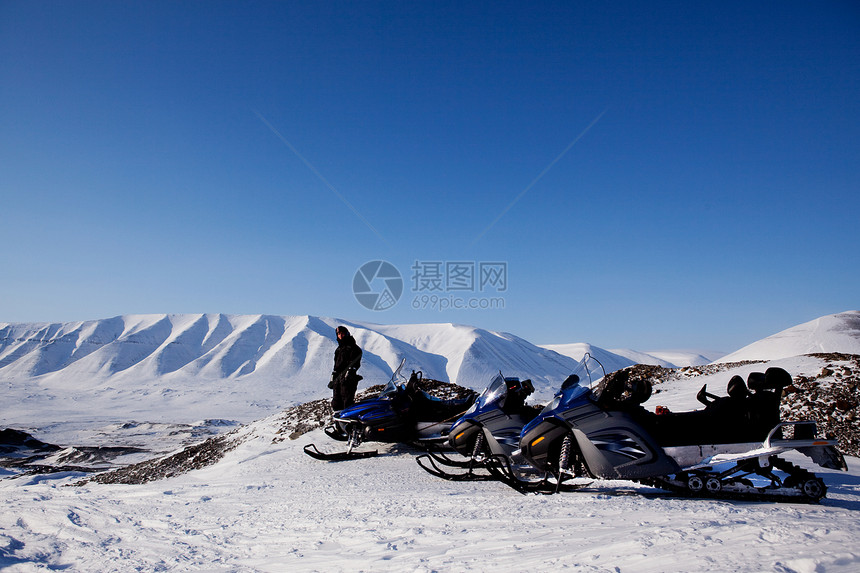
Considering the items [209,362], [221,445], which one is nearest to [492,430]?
[221,445]

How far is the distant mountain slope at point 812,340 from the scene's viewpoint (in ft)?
98.0

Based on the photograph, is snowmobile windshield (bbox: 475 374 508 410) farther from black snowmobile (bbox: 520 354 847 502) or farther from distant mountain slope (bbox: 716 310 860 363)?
distant mountain slope (bbox: 716 310 860 363)

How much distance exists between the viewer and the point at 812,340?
3167cm

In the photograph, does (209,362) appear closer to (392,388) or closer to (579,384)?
(392,388)

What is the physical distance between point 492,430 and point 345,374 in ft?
12.5

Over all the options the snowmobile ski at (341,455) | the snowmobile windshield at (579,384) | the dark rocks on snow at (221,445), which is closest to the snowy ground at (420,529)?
the snowmobile windshield at (579,384)

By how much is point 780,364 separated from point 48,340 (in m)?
109

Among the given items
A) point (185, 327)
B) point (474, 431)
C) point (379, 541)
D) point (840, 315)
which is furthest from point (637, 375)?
point (185, 327)

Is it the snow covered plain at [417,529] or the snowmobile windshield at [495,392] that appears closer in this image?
the snow covered plain at [417,529]

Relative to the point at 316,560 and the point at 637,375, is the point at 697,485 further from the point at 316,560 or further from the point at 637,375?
the point at 637,375

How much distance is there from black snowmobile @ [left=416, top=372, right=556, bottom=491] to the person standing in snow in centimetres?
306

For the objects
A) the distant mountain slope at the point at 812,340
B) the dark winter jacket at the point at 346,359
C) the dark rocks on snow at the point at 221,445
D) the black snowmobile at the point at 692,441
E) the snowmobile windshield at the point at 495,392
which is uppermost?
the distant mountain slope at the point at 812,340

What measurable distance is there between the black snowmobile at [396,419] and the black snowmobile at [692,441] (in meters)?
3.60

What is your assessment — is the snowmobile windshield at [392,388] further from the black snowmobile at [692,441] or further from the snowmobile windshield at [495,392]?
the black snowmobile at [692,441]
